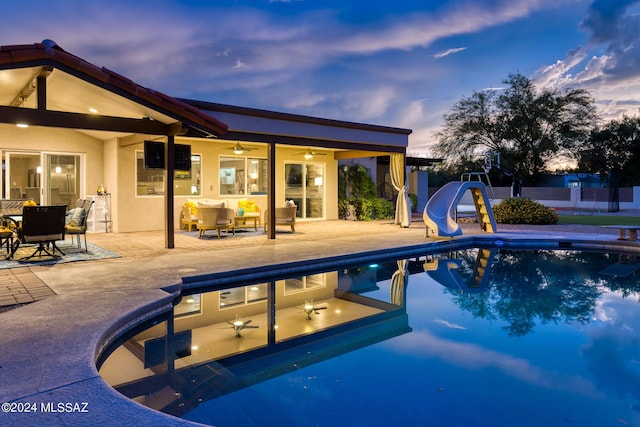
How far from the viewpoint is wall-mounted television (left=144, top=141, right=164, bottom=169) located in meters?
9.05

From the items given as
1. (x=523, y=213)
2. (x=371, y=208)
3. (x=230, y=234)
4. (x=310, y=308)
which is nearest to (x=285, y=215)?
(x=230, y=234)

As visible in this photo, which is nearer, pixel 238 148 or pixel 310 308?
pixel 310 308

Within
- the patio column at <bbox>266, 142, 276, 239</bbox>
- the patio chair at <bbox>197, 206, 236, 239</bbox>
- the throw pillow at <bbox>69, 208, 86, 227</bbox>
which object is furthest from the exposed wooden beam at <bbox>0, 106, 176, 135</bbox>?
the patio column at <bbox>266, 142, 276, 239</bbox>

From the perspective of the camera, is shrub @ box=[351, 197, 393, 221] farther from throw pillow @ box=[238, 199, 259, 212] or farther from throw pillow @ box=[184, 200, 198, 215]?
throw pillow @ box=[184, 200, 198, 215]

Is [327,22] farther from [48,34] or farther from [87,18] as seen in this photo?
[48,34]

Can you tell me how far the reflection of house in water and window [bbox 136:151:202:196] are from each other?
7222 millimetres

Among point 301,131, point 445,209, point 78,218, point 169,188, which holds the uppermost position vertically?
point 301,131

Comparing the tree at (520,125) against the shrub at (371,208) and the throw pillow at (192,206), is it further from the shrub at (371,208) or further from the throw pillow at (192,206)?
the throw pillow at (192,206)

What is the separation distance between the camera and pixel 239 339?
5.08 m

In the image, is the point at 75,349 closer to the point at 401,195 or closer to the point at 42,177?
the point at 42,177

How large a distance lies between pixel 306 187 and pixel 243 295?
1016cm

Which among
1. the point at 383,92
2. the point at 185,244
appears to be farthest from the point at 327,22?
the point at 185,244

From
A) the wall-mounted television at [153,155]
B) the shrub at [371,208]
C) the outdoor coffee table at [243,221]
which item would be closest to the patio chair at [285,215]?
the outdoor coffee table at [243,221]

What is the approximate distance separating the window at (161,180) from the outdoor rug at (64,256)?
3.44 meters
